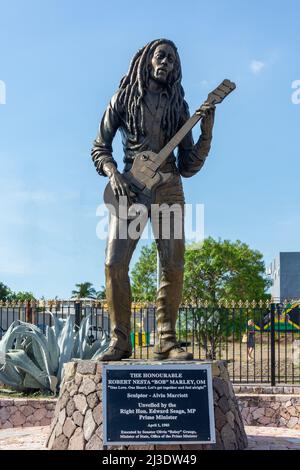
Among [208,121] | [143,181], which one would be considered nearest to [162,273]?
[143,181]

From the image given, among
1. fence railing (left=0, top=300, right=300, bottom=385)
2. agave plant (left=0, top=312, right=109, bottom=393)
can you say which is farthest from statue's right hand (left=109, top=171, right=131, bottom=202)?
agave plant (left=0, top=312, right=109, bottom=393)

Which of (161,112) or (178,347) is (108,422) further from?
(161,112)

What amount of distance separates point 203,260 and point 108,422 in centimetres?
2456

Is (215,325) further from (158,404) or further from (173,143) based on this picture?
(158,404)

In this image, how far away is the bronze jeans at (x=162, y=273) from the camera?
562 centimetres

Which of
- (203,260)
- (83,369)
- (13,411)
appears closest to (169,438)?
(83,369)

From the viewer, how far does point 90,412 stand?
5215mm

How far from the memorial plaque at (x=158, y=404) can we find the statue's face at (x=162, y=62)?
2521 mm

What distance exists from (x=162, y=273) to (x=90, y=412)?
1358 millimetres

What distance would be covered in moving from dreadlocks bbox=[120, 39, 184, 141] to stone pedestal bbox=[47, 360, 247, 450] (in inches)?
82.5

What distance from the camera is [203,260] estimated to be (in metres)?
29.4

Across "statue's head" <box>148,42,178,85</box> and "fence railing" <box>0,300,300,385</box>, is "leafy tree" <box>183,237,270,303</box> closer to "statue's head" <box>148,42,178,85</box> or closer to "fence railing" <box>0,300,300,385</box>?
"fence railing" <box>0,300,300,385</box>

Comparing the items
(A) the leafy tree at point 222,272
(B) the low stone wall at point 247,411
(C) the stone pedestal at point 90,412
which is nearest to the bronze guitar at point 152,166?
(C) the stone pedestal at point 90,412

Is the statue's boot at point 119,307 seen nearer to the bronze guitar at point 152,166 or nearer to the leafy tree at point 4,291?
the bronze guitar at point 152,166
